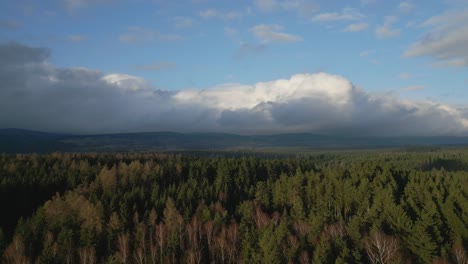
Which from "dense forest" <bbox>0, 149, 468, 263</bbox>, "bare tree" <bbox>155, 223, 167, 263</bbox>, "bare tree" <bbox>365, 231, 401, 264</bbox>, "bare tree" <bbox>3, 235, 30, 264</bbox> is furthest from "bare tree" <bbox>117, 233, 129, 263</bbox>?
"bare tree" <bbox>365, 231, 401, 264</bbox>

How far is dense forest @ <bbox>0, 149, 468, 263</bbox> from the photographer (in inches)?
2990

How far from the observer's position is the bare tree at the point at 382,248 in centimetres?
6919

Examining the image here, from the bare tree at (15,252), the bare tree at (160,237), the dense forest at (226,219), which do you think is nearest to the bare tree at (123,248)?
the dense forest at (226,219)

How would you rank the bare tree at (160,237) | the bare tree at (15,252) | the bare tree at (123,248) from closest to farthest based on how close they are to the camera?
the bare tree at (15,252)
the bare tree at (123,248)
the bare tree at (160,237)

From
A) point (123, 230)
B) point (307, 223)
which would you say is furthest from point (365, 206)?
point (123, 230)

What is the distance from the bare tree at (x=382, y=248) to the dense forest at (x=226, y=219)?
10.1 inches

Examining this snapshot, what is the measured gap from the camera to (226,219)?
105750mm

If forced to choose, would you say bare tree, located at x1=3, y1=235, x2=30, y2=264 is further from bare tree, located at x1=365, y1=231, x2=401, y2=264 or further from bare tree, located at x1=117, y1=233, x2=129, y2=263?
bare tree, located at x1=365, y1=231, x2=401, y2=264

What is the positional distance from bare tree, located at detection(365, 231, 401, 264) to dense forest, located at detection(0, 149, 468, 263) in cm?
26

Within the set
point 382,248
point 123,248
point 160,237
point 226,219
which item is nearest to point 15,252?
point 123,248

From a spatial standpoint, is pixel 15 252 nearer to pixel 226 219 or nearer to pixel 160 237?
pixel 160 237

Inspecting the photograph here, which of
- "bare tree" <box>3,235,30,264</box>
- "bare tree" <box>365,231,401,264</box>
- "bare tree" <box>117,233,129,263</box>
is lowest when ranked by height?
"bare tree" <box>117,233,129,263</box>

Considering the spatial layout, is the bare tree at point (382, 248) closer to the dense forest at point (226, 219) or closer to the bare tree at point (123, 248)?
the dense forest at point (226, 219)

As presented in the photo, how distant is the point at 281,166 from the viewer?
198 metres
